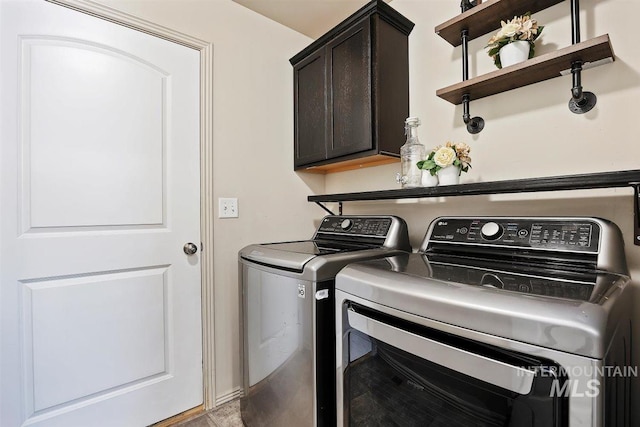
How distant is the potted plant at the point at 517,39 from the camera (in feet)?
3.79

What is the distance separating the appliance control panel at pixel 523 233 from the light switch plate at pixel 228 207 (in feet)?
3.67

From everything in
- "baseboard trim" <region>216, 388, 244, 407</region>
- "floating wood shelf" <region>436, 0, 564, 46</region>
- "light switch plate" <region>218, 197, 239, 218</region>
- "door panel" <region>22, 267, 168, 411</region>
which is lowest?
"baseboard trim" <region>216, 388, 244, 407</region>

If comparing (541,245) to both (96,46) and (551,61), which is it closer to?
(551,61)

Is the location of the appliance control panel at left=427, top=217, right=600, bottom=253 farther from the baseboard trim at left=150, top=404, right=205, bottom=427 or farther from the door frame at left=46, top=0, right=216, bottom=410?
the baseboard trim at left=150, top=404, right=205, bottom=427

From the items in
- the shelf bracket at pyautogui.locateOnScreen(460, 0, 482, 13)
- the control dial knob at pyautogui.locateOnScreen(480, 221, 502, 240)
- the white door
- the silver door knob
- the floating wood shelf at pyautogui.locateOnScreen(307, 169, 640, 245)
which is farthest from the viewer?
the silver door knob

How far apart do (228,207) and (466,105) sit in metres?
1.39

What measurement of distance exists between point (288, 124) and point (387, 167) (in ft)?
2.47

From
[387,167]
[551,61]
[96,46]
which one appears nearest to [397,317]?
[551,61]

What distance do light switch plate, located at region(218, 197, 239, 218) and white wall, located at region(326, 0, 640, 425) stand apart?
3.28 ft

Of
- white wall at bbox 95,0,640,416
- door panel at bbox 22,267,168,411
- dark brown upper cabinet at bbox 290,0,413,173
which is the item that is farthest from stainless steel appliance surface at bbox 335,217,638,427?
door panel at bbox 22,267,168,411

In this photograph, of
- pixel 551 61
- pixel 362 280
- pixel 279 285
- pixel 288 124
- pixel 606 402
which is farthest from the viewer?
pixel 288 124

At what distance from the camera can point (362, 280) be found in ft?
3.01

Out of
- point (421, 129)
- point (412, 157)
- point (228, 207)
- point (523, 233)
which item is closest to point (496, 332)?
point (523, 233)

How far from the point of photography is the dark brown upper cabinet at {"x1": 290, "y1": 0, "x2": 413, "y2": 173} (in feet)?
5.08
